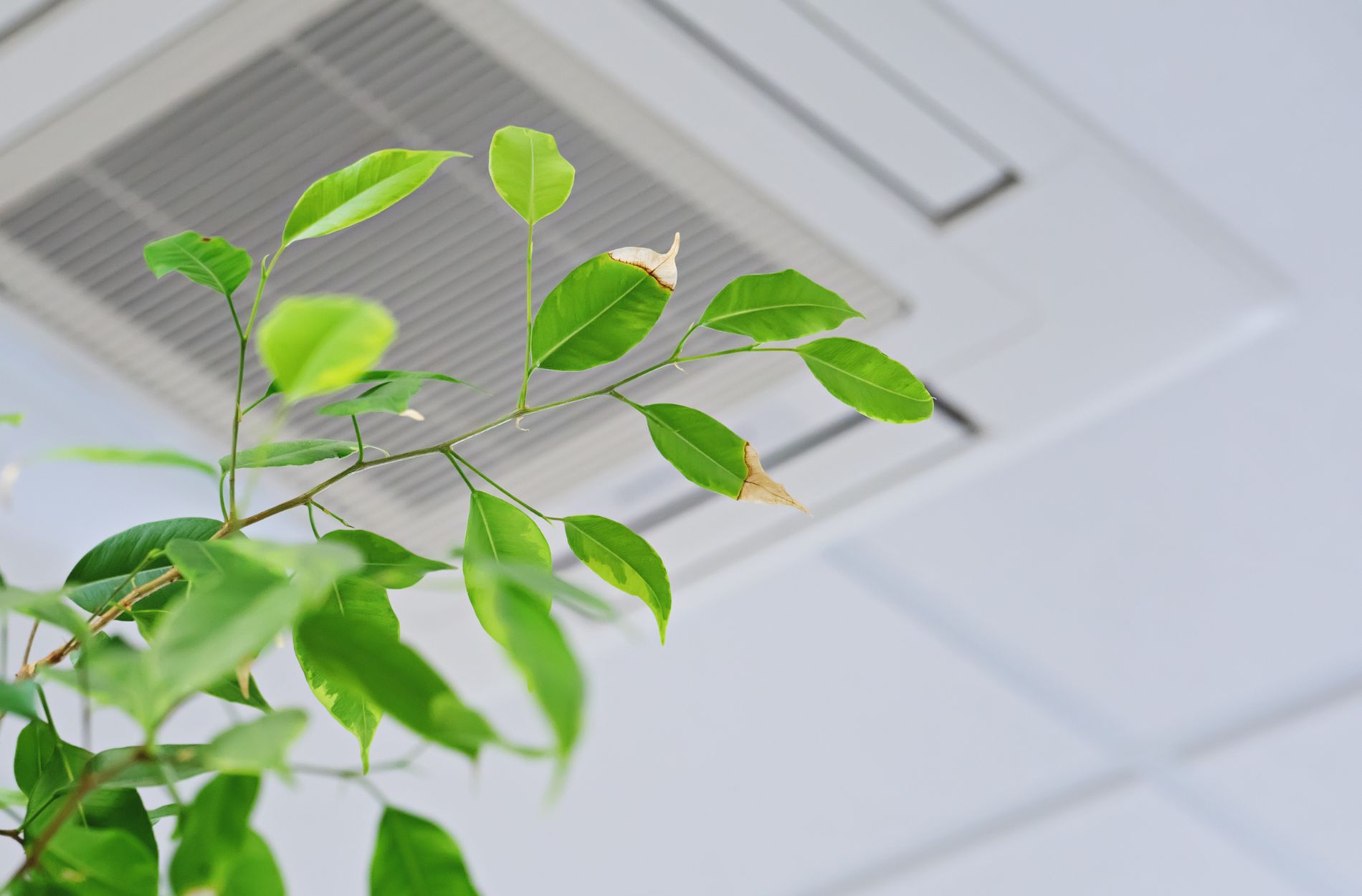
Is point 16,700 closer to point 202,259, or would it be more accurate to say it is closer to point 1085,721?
point 202,259

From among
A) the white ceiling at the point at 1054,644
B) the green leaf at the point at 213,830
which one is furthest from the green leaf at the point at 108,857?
the white ceiling at the point at 1054,644

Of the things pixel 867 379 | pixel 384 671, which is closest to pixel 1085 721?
pixel 867 379

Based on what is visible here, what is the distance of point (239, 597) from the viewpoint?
0.18m

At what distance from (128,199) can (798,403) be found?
18.4 inches

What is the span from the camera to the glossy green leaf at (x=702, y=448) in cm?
29

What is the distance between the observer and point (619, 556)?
1.00 feet

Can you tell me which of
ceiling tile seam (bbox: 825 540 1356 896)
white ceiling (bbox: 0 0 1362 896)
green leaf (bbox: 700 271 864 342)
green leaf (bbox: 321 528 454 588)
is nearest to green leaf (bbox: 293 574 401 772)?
green leaf (bbox: 321 528 454 588)

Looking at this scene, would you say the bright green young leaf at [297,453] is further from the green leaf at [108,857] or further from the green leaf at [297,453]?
the green leaf at [108,857]

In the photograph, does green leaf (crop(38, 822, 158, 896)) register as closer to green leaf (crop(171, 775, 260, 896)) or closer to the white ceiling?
green leaf (crop(171, 775, 260, 896))

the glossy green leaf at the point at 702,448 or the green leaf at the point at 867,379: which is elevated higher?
the green leaf at the point at 867,379

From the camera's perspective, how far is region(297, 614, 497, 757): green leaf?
19cm

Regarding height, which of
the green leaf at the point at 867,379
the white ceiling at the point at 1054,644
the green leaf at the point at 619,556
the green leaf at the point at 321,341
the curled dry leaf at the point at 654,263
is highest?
the white ceiling at the point at 1054,644

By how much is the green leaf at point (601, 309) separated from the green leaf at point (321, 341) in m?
0.12

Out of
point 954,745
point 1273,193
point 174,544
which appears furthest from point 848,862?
point 174,544
